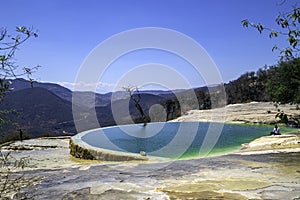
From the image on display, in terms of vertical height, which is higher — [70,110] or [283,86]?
[283,86]

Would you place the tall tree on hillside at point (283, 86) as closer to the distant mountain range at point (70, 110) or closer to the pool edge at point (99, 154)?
the pool edge at point (99, 154)

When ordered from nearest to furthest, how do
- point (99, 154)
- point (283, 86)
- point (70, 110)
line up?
1. point (99, 154)
2. point (283, 86)
3. point (70, 110)

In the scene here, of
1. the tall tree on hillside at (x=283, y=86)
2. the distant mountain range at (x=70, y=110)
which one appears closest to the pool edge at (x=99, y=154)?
the tall tree on hillside at (x=283, y=86)

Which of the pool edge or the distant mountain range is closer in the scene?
the pool edge

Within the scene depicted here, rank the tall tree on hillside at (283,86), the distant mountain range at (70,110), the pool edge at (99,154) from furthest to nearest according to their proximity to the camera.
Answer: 1. the distant mountain range at (70,110)
2. the tall tree on hillside at (283,86)
3. the pool edge at (99,154)

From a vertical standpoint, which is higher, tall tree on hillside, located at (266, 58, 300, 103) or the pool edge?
tall tree on hillside, located at (266, 58, 300, 103)

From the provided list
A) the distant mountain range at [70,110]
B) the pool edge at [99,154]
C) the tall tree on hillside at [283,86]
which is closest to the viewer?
the pool edge at [99,154]

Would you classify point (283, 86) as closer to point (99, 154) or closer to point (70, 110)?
point (99, 154)

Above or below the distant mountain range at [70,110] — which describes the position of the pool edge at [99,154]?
below

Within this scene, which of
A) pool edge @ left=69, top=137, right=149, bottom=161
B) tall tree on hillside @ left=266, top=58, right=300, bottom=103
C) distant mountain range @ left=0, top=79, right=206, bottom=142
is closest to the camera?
pool edge @ left=69, top=137, right=149, bottom=161

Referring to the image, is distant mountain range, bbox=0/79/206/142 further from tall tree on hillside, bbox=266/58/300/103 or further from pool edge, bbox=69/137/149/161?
tall tree on hillside, bbox=266/58/300/103

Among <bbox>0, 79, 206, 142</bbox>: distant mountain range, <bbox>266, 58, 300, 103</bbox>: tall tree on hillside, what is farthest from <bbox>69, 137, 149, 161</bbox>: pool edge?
<bbox>0, 79, 206, 142</bbox>: distant mountain range

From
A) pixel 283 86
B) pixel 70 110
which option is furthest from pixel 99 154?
pixel 70 110

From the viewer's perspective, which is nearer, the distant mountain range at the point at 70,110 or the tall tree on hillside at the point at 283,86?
the tall tree on hillside at the point at 283,86
